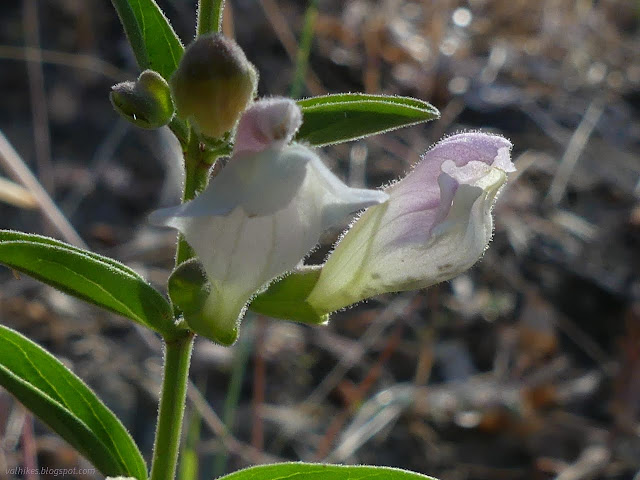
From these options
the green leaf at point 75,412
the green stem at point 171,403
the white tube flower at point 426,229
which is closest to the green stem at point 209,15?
the white tube flower at point 426,229

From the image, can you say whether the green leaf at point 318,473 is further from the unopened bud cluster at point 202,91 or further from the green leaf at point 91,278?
the unopened bud cluster at point 202,91

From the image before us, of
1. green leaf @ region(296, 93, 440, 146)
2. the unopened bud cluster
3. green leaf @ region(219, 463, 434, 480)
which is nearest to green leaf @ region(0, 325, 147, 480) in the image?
green leaf @ region(219, 463, 434, 480)

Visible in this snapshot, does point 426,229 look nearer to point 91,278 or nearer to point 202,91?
point 202,91

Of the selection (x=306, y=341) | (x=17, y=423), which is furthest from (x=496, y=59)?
(x=17, y=423)

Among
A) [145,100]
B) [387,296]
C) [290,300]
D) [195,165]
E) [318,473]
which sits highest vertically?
[145,100]

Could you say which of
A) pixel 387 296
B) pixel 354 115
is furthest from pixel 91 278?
pixel 387 296

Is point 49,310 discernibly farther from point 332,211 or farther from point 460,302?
point 332,211

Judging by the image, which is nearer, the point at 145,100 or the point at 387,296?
the point at 145,100
